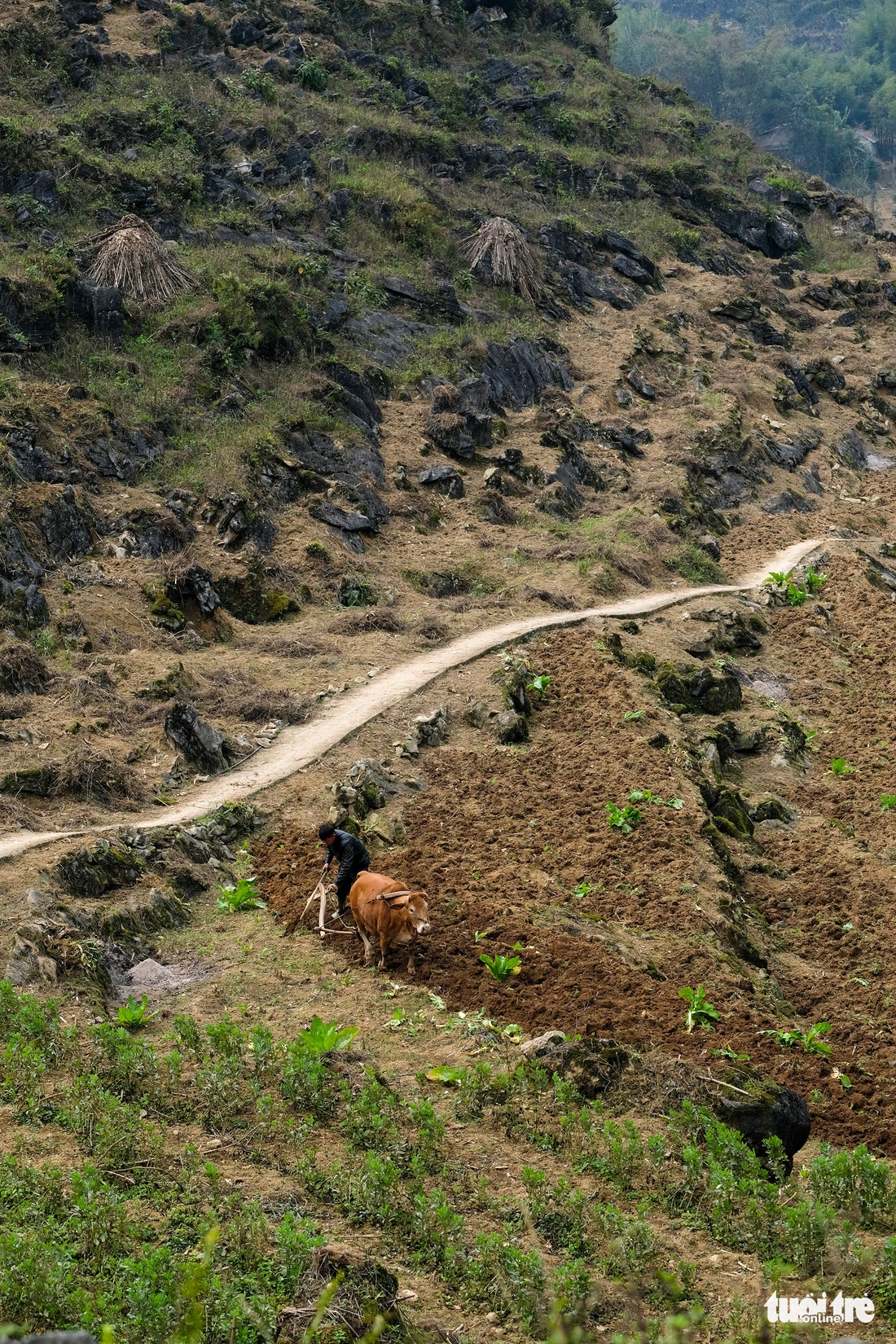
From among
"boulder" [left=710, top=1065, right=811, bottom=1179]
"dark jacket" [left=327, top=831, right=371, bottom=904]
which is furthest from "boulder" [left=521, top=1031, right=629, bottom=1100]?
"dark jacket" [left=327, top=831, right=371, bottom=904]

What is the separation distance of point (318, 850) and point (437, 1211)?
6.28 meters

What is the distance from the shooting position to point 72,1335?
2805 millimetres

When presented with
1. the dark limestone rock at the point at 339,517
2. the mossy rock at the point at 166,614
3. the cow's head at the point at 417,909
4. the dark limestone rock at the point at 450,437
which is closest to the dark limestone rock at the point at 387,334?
the dark limestone rock at the point at 450,437

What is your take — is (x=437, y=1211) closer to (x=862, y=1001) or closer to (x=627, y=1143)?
(x=627, y=1143)

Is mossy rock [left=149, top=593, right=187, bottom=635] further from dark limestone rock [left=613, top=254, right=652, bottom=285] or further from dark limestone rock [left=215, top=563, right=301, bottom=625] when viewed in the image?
dark limestone rock [left=613, top=254, right=652, bottom=285]

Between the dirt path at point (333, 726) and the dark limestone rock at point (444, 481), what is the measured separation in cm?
546

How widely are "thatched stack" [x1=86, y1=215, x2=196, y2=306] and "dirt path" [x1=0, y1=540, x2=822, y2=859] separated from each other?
41.1ft

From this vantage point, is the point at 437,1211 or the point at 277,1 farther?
the point at 277,1

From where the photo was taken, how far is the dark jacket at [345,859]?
10.6 m

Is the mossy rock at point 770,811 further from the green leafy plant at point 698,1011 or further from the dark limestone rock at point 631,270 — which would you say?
the dark limestone rock at point 631,270

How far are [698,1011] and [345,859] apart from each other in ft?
A: 11.4

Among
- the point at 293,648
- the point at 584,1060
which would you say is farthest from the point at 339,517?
the point at 584,1060

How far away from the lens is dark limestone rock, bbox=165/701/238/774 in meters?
14.4

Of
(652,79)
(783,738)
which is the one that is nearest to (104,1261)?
(783,738)
